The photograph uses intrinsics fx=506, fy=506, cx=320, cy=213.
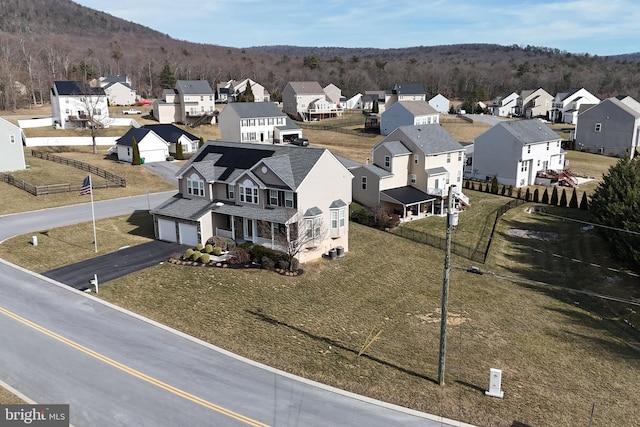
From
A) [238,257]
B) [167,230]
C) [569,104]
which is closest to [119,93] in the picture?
[167,230]

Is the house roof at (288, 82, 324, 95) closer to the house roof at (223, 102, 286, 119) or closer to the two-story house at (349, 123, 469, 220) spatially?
the house roof at (223, 102, 286, 119)

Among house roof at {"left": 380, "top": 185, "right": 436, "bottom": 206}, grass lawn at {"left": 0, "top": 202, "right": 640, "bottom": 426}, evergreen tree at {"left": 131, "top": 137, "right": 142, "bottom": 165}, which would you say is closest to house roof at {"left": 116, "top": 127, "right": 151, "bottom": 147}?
evergreen tree at {"left": 131, "top": 137, "right": 142, "bottom": 165}

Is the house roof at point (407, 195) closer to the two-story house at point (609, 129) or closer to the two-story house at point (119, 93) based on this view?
the two-story house at point (609, 129)

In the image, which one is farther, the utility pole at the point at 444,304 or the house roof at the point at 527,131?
the house roof at the point at 527,131

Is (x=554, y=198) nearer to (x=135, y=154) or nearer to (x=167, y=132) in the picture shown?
(x=135, y=154)

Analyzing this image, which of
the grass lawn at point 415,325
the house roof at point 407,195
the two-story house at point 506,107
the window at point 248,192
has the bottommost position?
the grass lawn at point 415,325

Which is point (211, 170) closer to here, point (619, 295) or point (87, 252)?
point (87, 252)

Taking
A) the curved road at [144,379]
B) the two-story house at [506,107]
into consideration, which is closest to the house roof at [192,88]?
the curved road at [144,379]
